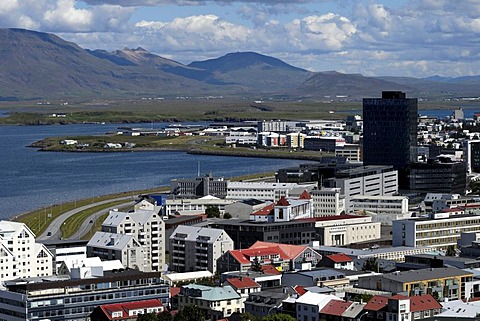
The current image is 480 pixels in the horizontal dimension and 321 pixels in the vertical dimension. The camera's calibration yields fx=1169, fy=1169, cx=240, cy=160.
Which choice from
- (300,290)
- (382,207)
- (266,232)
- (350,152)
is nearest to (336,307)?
(300,290)

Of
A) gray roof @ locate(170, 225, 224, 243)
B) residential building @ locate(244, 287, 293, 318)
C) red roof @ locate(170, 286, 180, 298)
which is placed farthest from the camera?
gray roof @ locate(170, 225, 224, 243)

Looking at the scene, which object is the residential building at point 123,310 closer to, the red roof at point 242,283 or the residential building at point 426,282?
the red roof at point 242,283

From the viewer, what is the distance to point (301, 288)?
22.7 m

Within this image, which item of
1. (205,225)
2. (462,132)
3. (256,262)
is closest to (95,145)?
(462,132)

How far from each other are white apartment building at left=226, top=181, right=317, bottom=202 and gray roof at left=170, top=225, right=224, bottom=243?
44.1 feet

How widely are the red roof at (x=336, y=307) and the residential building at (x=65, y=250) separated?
7.14 meters

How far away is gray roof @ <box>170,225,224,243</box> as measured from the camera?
28328 mm

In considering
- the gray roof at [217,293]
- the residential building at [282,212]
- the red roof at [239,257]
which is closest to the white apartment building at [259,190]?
the residential building at [282,212]

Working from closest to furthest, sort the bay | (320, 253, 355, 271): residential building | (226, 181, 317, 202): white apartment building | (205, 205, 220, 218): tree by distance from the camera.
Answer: (320, 253, 355, 271): residential building
(205, 205, 220, 218): tree
(226, 181, 317, 202): white apartment building
the bay

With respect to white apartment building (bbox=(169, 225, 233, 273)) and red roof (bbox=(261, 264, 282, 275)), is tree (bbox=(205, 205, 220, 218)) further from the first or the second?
red roof (bbox=(261, 264, 282, 275))

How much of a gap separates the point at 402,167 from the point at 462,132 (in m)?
33.5

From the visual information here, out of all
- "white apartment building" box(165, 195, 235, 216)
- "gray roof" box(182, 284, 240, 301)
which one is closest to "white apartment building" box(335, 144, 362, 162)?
"white apartment building" box(165, 195, 235, 216)

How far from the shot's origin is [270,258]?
27.1 meters

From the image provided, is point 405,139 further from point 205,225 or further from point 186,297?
point 186,297
